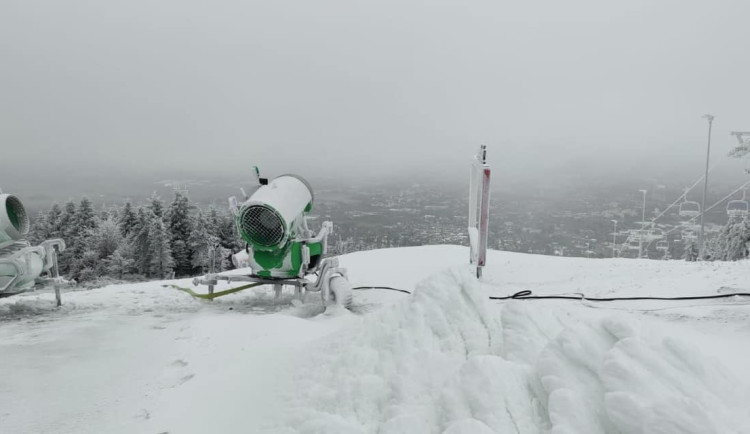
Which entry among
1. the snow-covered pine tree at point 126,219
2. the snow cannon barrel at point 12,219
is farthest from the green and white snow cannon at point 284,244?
the snow-covered pine tree at point 126,219

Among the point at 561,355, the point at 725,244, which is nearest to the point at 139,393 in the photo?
the point at 561,355

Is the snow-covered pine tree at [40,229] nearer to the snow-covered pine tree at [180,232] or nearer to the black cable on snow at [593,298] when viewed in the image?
the snow-covered pine tree at [180,232]

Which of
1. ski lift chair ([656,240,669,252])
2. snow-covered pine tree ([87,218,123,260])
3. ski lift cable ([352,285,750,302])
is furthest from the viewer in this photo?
snow-covered pine tree ([87,218,123,260])

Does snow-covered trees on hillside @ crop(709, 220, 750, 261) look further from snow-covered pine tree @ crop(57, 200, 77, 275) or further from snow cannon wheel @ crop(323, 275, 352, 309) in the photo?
snow-covered pine tree @ crop(57, 200, 77, 275)

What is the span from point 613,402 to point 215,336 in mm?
4153

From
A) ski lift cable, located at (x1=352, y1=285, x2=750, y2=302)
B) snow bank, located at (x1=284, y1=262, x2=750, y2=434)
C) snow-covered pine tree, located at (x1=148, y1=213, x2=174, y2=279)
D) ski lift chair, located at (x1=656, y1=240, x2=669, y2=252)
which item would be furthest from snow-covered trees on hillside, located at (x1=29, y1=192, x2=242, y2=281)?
snow bank, located at (x1=284, y1=262, x2=750, y2=434)

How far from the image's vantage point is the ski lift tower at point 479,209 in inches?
299

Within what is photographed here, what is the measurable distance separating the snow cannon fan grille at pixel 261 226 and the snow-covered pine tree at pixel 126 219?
1108 inches

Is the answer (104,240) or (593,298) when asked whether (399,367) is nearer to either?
(593,298)

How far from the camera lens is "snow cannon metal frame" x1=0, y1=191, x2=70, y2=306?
262 inches

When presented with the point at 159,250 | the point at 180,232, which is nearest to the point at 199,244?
the point at 180,232

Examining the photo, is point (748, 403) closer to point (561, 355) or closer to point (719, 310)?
point (561, 355)

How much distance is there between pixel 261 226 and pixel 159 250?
76.1 ft

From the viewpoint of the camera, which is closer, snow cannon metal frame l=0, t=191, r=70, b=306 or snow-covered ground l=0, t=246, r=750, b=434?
snow-covered ground l=0, t=246, r=750, b=434
